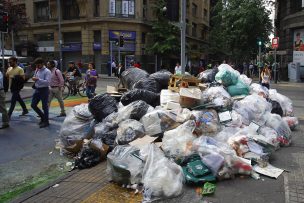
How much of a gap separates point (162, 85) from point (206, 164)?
4427 mm

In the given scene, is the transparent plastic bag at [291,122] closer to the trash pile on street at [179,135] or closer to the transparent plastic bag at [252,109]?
the trash pile on street at [179,135]

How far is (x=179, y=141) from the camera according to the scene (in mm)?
5500

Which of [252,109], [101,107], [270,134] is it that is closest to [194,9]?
[252,109]

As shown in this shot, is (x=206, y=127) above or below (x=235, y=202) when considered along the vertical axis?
above

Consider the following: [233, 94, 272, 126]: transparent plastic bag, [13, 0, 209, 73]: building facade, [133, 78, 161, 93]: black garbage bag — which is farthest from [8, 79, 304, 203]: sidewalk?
[13, 0, 209, 73]: building facade

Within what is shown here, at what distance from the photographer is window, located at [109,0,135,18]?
122 feet

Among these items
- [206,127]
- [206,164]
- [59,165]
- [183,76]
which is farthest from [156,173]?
[183,76]

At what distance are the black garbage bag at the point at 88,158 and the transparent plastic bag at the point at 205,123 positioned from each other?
1598 mm

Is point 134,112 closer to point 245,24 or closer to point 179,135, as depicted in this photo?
point 179,135

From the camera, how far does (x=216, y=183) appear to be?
4.90m

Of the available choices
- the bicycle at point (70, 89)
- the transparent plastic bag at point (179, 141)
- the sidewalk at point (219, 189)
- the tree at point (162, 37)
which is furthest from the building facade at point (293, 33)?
the transparent plastic bag at point (179, 141)

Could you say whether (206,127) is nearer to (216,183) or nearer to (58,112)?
(216,183)

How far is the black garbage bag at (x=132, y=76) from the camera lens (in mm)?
9664

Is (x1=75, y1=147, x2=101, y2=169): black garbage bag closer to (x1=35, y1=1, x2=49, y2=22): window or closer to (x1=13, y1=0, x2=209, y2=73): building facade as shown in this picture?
(x1=13, y1=0, x2=209, y2=73): building facade
